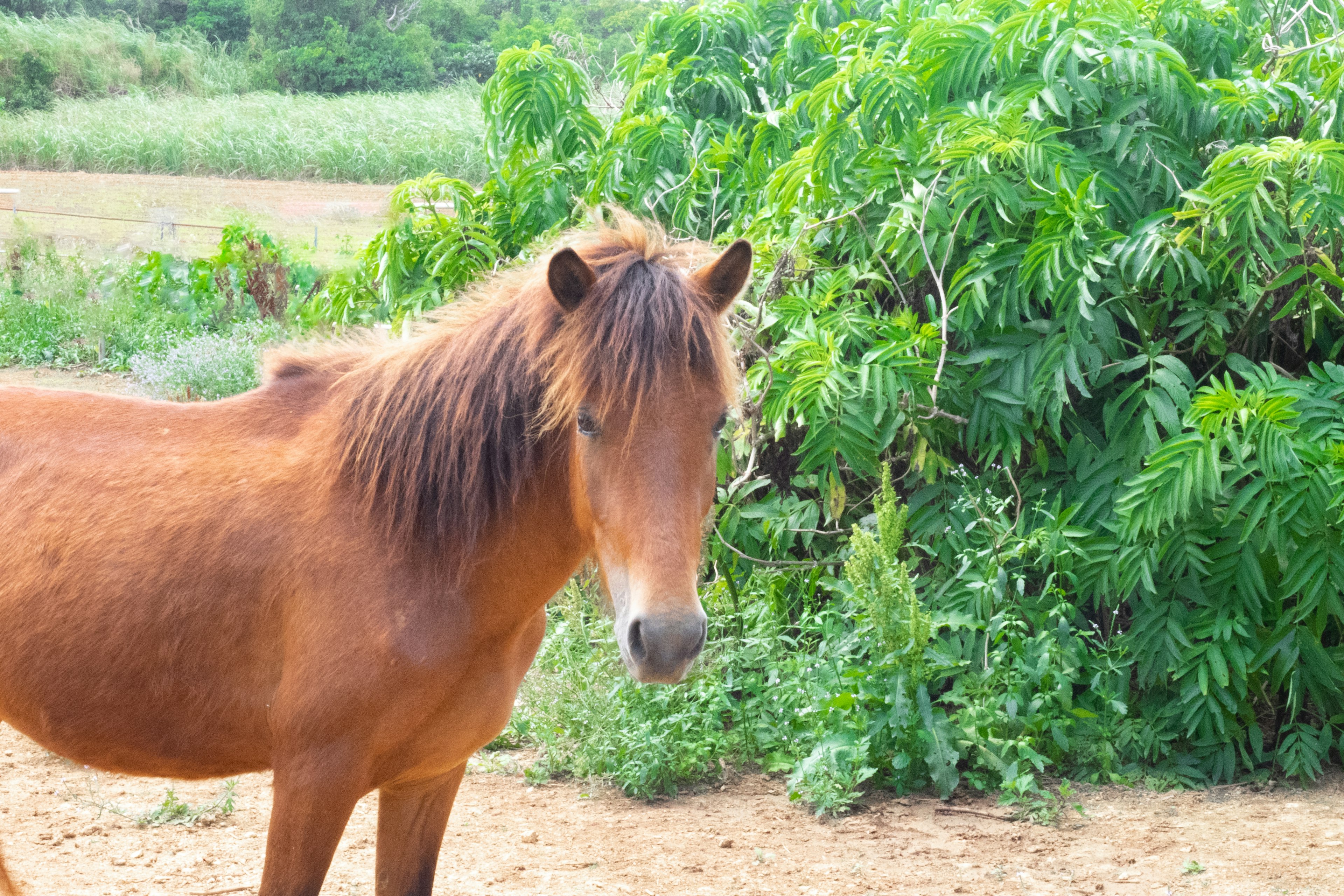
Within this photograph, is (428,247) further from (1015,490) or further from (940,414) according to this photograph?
(1015,490)

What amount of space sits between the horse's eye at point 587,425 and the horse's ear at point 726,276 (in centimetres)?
38

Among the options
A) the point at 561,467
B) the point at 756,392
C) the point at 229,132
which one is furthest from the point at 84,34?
the point at 561,467

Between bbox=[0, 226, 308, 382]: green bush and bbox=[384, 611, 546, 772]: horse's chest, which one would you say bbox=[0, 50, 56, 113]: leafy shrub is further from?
bbox=[384, 611, 546, 772]: horse's chest

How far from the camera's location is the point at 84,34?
61.8 feet

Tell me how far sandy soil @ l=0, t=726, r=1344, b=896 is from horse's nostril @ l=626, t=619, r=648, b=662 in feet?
5.73

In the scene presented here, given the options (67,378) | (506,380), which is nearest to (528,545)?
(506,380)

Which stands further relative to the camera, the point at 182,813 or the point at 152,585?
the point at 182,813

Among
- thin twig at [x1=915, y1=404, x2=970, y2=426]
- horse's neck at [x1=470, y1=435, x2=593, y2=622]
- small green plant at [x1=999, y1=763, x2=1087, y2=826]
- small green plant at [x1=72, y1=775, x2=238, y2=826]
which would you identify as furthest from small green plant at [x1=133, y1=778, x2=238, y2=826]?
thin twig at [x1=915, y1=404, x2=970, y2=426]

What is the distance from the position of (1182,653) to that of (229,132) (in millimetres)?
15474

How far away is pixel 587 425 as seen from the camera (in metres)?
1.84

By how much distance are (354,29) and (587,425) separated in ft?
67.9

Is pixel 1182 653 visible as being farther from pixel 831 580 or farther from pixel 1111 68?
pixel 1111 68

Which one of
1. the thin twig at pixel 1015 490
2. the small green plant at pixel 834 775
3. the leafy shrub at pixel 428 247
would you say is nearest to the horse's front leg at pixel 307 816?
the small green plant at pixel 834 775

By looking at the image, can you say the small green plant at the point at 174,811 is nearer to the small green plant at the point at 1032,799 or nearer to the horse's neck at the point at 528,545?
the horse's neck at the point at 528,545
